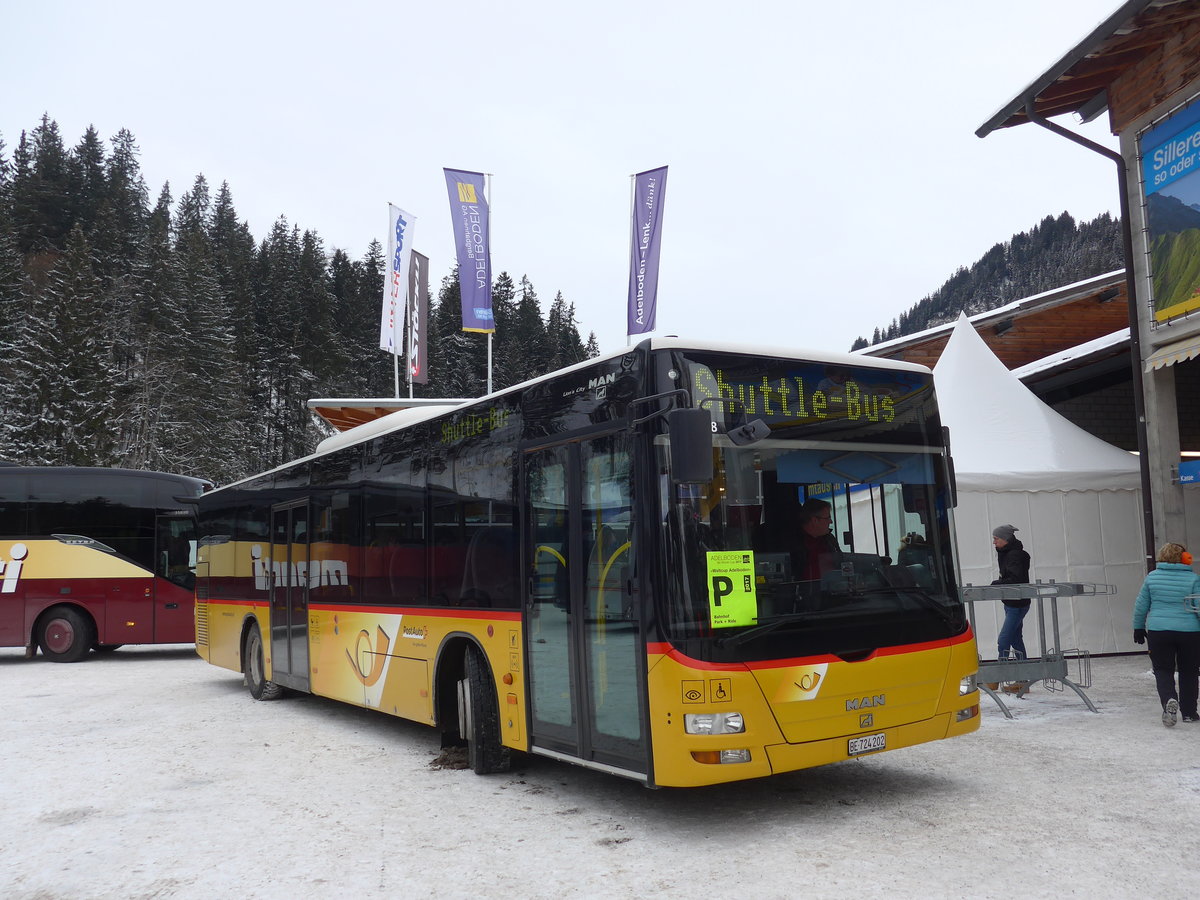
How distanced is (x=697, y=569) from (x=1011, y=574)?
6.84 m

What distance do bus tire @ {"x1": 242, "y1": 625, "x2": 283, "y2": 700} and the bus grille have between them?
1.93 meters

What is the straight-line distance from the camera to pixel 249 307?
73.5 m

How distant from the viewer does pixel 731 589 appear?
5.73 m

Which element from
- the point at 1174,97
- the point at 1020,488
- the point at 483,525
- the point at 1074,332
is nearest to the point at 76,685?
the point at 483,525

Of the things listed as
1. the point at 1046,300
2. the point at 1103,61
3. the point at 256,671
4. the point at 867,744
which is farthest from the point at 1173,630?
the point at 1046,300

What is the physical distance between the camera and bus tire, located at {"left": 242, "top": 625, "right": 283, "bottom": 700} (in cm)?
1258

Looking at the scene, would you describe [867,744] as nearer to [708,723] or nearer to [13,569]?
[708,723]

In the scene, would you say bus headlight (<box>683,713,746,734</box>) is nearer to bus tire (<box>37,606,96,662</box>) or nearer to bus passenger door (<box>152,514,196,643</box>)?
bus passenger door (<box>152,514,196,643</box>)

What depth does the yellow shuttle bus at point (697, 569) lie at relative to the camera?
18.6ft

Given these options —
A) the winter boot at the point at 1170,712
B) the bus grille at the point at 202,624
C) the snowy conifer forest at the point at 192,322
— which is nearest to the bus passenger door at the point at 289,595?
the bus grille at the point at 202,624

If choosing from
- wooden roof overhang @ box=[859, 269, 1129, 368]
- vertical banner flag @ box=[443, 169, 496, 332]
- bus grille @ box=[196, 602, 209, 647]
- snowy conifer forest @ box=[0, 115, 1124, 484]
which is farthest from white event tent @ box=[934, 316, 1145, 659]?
snowy conifer forest @ box=[0, 115, 1124, 484]

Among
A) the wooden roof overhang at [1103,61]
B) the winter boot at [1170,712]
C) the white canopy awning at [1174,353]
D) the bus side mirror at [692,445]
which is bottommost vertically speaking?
the winter boot at [1170,712]

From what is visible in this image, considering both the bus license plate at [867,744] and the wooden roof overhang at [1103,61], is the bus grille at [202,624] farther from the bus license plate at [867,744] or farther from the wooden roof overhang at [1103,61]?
the wooden roof overhang at [1103,61]

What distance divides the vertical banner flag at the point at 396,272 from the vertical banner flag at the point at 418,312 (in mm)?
399
